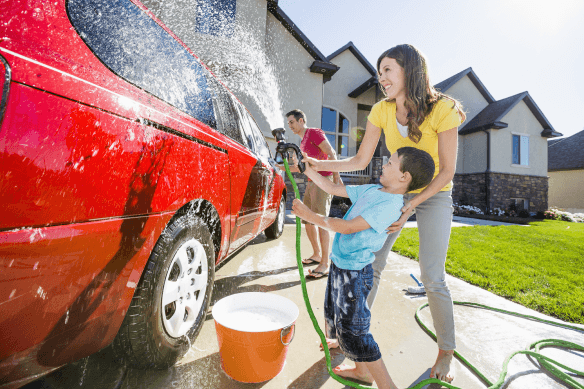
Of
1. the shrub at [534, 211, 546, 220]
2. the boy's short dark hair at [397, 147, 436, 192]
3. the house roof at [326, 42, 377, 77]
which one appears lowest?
the shrub at [534, 211, 546, 220]

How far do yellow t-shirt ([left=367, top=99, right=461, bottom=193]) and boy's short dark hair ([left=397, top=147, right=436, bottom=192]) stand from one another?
275 millimetres

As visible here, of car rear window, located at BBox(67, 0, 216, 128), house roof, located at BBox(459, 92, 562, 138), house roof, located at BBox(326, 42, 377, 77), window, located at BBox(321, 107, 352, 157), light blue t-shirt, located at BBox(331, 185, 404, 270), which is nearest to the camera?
car rear window, located at BBox(67, 0, 216, 128)

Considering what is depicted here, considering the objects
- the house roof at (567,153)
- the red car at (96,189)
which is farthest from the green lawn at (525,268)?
the house roof at (567,153)

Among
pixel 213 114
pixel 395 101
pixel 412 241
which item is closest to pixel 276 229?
pixel 412 241

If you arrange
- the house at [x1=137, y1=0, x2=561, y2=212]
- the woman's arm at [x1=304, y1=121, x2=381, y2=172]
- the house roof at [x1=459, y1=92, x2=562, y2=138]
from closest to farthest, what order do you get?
the woman's arm at [x1=304, y1=121, x2=381, y2=172]
the house at [x1=137, y1=0, x2=561, y2=212]
the house roof at [x1=459, y1=92, x2=562, y2=138]

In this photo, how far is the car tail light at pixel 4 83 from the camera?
803 mm

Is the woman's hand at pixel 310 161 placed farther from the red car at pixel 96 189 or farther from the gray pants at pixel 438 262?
the gray pants at pixel 438 262

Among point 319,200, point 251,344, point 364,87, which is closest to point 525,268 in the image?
point 319,200

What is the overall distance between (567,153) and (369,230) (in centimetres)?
3300

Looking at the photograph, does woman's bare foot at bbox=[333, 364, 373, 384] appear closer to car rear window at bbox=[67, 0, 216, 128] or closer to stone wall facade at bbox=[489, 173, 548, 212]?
car rear window at bbox=[67, 0, 216, 128]

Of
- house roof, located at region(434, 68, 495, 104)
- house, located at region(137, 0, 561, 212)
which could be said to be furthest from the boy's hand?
house roof, located at region(434, 68, 495, 104)

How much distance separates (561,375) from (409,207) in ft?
4.35

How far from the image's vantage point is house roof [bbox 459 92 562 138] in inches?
617

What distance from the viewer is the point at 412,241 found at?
215 inches
